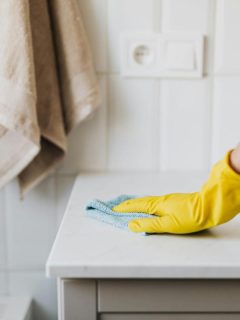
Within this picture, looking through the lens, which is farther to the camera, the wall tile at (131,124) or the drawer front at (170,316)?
the wall tile at (131,124)

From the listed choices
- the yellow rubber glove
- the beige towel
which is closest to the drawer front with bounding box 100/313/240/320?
the yellow rubber glove

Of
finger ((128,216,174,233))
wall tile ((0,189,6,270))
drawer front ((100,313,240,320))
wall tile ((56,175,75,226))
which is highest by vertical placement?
finger ((128,216,174,233))

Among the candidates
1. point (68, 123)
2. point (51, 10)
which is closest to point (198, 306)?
point (68, 123)

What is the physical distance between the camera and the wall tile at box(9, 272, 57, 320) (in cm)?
119

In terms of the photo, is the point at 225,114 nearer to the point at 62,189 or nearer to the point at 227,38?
the point at 227,38

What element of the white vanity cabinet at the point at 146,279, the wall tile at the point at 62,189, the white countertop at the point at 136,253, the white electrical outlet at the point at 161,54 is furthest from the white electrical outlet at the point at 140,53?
the white vanity cabinet at the point at 146,279

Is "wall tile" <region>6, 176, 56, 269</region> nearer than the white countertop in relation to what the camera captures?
No

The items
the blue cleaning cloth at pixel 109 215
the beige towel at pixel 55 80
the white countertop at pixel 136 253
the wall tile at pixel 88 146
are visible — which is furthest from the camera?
the wall tile at pixel 88 146

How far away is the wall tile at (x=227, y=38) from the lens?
3.56 ft

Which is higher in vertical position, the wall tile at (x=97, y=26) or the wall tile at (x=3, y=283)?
the wall tile at (x=97, y=26)

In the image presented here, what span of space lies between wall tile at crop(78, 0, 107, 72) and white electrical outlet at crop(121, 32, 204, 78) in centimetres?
4

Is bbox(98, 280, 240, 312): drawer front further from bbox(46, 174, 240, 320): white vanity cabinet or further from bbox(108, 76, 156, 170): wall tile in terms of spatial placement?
bbox(108, 76, 156, 170): wall tile

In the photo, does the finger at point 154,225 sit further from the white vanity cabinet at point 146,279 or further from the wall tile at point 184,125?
the wall tile at point 184,125

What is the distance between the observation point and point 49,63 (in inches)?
40.6
